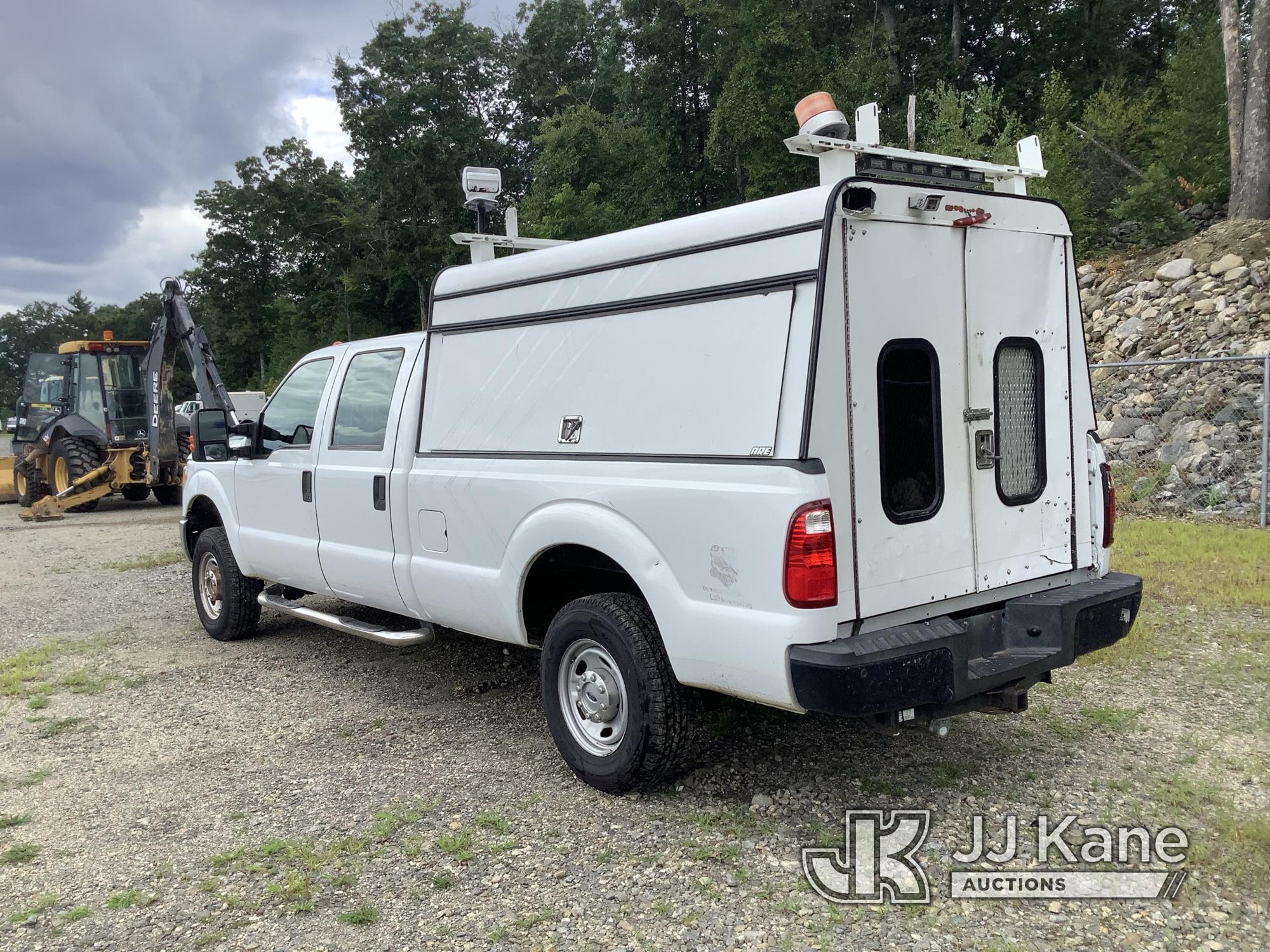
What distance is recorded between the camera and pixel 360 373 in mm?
5828

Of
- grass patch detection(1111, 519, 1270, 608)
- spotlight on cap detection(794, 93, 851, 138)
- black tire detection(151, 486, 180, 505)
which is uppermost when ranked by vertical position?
spotlight on cap detection(794, 93, 851, 138)

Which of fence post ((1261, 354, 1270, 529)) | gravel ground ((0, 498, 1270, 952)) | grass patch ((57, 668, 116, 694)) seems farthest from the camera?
fence post ((1261, 354, 1270, 529))

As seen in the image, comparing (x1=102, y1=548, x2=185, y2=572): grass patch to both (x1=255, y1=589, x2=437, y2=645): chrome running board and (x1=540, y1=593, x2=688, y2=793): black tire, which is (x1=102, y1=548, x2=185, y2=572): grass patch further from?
(x1=540, y1=593, x2=688, y2=793): black tire

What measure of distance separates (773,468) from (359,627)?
10.2 feet

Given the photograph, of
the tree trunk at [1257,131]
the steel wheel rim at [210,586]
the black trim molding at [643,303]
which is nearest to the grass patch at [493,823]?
the black trim molding at [643,303]

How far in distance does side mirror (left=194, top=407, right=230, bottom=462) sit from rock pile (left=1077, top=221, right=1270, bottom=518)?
957 centimetres

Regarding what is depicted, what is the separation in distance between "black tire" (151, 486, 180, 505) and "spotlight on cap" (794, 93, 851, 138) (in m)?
15.4

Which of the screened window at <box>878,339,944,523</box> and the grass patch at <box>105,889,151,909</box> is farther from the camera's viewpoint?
the screened window at <box>878,339,944,523</box>

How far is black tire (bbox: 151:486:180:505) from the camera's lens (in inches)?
668

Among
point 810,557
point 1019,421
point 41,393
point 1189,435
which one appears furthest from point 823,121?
point 41,393

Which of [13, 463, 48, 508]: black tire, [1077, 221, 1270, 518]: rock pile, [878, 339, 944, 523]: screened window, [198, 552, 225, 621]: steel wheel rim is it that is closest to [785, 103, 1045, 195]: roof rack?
[878, 339, 944, 523]: screened window

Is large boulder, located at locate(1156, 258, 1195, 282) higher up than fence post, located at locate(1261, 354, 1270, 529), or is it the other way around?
large boulder, located at locate(1156, 258, 1195, 282)

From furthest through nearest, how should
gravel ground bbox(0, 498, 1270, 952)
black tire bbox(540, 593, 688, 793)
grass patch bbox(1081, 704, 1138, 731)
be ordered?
1. grass patch bbox(1081, 704, 1138, 731)
2. black tire bbox(540, 593, 688, 793)
3. gravel ground bbox(0, 498, 1270, 952)

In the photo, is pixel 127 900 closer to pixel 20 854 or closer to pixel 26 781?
pixel 20 854
